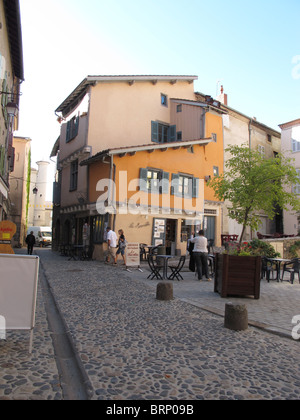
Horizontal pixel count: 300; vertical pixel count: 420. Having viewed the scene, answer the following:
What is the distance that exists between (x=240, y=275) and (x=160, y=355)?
402 centimetres

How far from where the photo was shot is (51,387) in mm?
2836

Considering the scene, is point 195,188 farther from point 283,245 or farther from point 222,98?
point 222,98

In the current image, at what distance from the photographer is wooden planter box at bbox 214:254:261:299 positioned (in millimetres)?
7160

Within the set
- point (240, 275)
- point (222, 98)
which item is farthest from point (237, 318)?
point (222, 98)

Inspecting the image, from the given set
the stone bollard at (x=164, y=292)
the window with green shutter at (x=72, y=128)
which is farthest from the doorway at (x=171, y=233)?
the stone bollard at (x=164, y=292)

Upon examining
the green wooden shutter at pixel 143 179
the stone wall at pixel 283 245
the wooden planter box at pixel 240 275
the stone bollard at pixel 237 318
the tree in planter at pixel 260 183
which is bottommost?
the stone bollard at pixel 237 318

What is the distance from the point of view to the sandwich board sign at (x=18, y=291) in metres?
3.65

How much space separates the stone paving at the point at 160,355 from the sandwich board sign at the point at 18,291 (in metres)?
0.36

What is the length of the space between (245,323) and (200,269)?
16.7 feet

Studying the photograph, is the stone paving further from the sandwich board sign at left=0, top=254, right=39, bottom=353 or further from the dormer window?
the dormer window

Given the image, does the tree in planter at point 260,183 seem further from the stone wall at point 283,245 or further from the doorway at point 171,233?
the doorway at point 171,233
